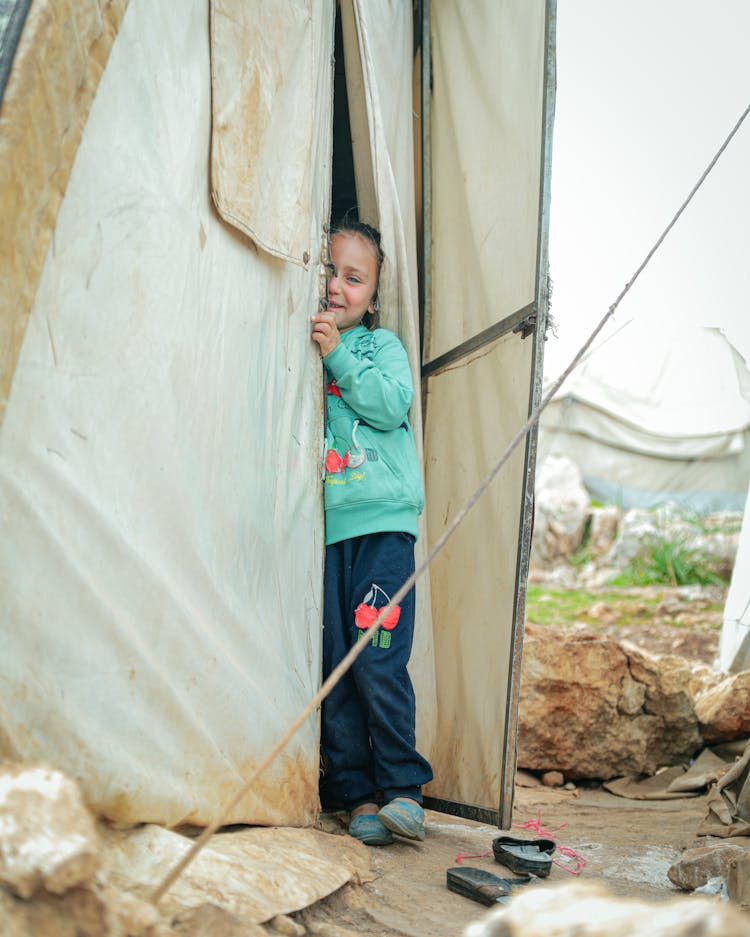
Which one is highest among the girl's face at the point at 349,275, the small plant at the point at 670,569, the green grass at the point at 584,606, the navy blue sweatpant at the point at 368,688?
the girl's face at the point at 349,275

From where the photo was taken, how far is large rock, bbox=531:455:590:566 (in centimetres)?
998

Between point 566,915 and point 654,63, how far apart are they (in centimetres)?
489

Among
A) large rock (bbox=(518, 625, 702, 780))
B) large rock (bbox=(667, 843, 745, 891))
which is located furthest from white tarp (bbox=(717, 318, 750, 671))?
large rock (bbox=(667, 843, 745, 891))

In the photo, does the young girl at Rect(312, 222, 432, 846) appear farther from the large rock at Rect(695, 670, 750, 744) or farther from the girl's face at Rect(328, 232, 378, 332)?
the large rock at Rect(695, 670, 750, 744)

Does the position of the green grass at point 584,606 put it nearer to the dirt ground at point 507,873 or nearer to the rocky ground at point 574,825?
the rocky ground at point 574,825

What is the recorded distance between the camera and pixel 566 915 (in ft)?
3.42

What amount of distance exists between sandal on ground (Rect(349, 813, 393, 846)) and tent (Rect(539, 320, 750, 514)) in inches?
281

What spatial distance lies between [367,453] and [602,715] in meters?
1.86

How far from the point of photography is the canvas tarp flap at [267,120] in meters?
2.01

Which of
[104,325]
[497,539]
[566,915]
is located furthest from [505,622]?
[566,915]

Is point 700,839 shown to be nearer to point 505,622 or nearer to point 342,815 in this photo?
point 505,622

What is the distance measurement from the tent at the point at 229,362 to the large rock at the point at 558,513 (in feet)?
23.1

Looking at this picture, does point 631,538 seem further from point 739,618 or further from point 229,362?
point 229,362

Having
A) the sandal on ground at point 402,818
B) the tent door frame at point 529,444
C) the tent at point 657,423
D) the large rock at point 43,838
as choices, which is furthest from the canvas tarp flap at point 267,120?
the tent at point 657,423
